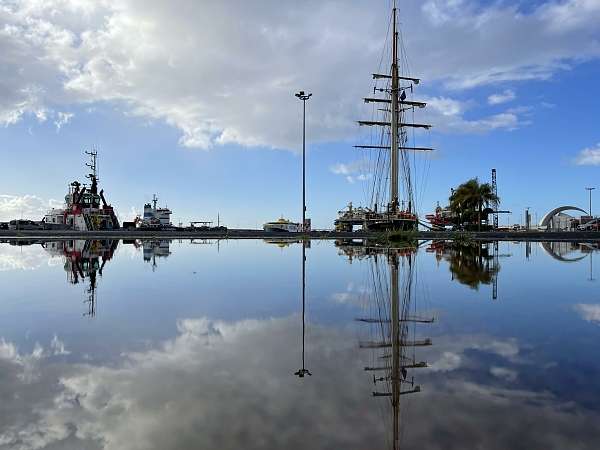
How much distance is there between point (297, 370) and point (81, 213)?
7962 centimetres

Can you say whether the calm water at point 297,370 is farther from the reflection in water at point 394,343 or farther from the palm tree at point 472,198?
the palm tree at point 472,198

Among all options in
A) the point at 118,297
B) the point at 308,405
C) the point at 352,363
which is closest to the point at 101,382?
the point at 308,405

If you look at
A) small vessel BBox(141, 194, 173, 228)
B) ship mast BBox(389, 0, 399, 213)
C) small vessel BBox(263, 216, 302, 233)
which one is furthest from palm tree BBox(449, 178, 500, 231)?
small vessel BBox(141, 194, 173, 228)

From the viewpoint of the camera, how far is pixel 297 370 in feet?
17.9

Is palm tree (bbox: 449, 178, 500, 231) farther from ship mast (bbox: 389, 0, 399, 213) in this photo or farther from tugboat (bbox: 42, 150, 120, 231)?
tugboat (bbox: 42, 150, 120, 231)

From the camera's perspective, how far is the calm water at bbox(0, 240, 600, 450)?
3.79 meters

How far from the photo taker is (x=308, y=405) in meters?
4.32

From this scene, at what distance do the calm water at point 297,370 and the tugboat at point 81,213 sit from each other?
7107 cm

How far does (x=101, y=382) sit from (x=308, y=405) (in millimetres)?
2321

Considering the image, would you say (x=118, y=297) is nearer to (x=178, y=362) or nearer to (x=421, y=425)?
(x=178, y=362)

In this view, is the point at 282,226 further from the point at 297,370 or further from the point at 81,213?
the point at 297,370

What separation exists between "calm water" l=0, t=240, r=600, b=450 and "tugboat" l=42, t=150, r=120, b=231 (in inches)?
2798

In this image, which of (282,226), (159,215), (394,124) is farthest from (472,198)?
(159,215)

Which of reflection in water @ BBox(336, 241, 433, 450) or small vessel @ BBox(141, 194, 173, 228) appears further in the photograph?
small vessel @ BBox(141, 194, 173, 228)
